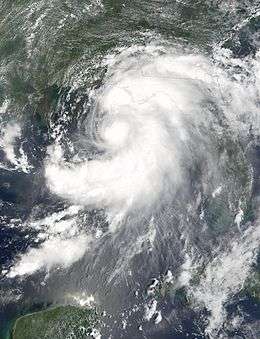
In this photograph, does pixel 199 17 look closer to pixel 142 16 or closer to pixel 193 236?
pixel 142 16

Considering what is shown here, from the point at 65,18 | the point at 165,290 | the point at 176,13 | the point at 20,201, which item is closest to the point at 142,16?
the point at 176,13

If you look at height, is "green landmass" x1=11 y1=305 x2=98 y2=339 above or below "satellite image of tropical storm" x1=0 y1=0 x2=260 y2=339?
below

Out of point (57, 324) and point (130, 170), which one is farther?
point (130, 170)

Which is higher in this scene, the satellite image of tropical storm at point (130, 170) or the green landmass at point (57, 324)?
the satellite image of tropical storm at point (130, 170)
